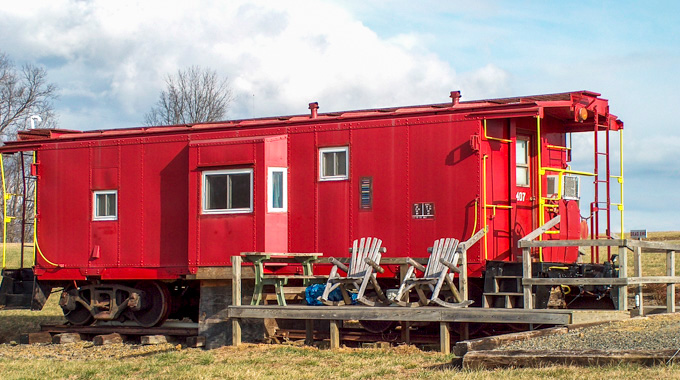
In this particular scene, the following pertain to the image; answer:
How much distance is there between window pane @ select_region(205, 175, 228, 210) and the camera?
1652 centimetres

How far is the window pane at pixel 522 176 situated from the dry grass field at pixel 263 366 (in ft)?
12.5

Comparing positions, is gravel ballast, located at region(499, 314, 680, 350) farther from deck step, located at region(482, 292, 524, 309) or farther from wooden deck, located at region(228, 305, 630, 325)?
deck step, located at region(482, 292, 524, 309)

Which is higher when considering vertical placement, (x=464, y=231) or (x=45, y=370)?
(x=464, y=231)

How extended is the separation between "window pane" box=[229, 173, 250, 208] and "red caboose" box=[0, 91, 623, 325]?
3 cm

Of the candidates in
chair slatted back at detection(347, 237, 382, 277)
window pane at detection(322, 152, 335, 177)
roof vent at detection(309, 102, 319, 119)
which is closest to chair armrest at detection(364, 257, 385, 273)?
chair slatted back at detection(347, 237, 382, 277)

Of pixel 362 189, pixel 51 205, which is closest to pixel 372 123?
pixel 362 189

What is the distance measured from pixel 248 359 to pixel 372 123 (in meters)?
4.96

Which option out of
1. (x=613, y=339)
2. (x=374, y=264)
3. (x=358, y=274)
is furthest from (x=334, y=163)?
(x=613, y=339)

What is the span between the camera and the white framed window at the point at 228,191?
16.3 metres

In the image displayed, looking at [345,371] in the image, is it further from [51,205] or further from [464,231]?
[51,205]

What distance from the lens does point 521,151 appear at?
15.4m

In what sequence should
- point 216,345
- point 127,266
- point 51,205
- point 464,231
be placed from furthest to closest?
point 51,205
point 127,266
point 216,345
point 464,231

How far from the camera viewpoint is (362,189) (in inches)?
614

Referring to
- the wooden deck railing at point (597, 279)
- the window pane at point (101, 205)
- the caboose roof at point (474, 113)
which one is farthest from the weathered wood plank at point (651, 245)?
the window pane at point (101, 205)
